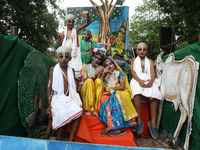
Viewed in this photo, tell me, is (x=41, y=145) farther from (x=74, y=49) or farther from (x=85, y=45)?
(x=85, y=45)

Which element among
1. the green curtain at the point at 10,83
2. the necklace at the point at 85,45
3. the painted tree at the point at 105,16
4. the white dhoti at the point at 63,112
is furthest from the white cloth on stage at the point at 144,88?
the painted tree at the point at 105,16

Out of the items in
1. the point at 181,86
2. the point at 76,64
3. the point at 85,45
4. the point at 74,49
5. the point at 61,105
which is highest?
the point at 85,45

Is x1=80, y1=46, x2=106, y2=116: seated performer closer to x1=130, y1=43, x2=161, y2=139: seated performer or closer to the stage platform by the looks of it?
x1=130, y1=43, x2=161, y2=139: seated performer

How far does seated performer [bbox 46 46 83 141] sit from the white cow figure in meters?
1.45

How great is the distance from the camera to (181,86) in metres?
2.39

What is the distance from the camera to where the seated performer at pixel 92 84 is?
3130mm

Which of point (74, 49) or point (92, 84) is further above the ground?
point (74, 49)

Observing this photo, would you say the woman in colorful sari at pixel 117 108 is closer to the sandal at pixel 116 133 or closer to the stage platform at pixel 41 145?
the sandal at pixel 116 133

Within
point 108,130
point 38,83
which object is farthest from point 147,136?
point 38,83

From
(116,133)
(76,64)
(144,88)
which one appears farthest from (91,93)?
(144,88)

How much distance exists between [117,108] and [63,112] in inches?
39.7

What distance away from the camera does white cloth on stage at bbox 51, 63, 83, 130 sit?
2.19 m

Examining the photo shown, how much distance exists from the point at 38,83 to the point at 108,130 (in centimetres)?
140

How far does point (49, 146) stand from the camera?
91 cm
